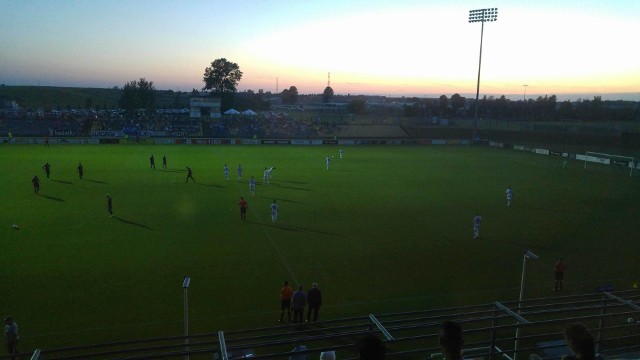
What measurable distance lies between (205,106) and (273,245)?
224ft

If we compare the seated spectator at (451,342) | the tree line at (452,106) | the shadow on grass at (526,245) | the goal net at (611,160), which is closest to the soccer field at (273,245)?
the shadow on grass at (526,245)

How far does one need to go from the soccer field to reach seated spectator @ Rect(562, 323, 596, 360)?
30.0 feet

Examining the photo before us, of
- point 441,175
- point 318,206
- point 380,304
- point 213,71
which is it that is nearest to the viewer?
point 380,304

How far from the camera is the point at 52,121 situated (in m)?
66.7

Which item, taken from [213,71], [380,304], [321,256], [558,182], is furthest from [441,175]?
[213,71]

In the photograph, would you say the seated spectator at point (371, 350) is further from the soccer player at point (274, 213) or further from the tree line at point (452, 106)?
the tree line at point (452, 106)

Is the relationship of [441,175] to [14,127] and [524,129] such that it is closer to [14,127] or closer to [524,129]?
[524,129]

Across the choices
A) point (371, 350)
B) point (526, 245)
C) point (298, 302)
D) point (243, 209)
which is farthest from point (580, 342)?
point (243, 209)

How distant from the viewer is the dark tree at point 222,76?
356 feet

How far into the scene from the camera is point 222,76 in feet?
358

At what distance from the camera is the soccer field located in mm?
12359

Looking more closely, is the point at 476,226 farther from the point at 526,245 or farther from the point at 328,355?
the point at 328,355

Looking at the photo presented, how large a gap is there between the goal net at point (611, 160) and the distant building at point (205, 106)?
192ft

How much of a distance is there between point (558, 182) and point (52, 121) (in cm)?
6717
